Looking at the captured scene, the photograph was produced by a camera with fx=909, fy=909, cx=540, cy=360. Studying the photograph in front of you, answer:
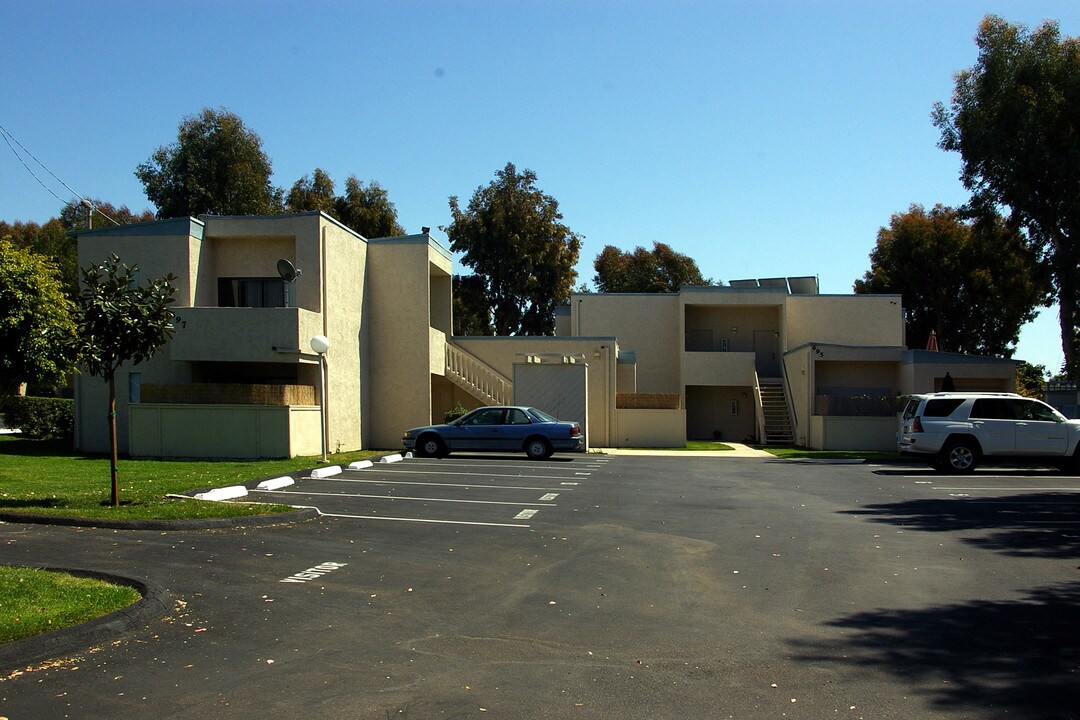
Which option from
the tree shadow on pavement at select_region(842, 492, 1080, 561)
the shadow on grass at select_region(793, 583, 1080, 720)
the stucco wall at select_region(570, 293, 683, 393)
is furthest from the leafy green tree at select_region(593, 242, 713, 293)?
the shadow on grass at select_region(793, 583, 1080, 720)

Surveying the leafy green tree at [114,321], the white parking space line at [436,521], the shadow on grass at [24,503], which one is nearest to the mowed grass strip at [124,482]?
the shadow on grass at [24,503]

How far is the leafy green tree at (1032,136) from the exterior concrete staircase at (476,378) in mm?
17075

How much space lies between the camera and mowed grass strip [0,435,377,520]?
12211mm

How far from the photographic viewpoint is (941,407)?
22.0 meters

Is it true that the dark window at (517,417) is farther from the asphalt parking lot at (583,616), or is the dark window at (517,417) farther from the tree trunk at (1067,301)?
the tree trunk at (1067,301)

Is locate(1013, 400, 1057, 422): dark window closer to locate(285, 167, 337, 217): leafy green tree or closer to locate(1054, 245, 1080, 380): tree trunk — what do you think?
locate(1054, 245, 1080, 380): tree trunk

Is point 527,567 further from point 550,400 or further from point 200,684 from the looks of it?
point 550,400

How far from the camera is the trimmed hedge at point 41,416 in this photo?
101 ft

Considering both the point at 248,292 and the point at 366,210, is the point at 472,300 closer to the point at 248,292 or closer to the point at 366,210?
the point at 366,210

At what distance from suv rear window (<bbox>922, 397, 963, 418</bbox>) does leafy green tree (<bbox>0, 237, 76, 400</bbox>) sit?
18728 millimetres

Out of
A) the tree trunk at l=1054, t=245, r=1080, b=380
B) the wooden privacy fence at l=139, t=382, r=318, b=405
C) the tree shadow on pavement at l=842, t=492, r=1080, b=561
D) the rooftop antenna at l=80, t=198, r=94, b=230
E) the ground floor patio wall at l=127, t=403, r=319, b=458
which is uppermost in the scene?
the rooftop antenna at l=80, t=198, r=94, b=230

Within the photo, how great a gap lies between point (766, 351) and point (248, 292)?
23.7 meters

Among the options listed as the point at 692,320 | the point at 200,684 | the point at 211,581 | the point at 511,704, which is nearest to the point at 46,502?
the point at 211,581

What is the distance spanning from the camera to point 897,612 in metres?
7.67
